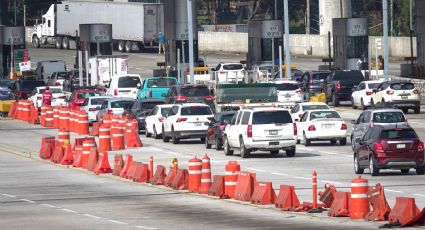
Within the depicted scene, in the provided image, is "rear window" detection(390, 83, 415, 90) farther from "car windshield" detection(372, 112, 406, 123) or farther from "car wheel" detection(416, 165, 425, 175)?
"car wheel" detection(416, 165, 425, 175)

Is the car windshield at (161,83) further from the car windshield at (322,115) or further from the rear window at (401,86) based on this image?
the car windshield at (322,115)

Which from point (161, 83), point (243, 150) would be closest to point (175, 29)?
point (161, 83)

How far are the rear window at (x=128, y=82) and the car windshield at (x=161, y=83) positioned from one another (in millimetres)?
2875

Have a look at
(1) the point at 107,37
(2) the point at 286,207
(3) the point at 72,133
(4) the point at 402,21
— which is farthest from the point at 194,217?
(4) the point at 402,21

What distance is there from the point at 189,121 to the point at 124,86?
2050 cm

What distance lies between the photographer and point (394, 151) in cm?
3512

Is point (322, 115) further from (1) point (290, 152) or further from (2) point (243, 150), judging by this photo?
(2) point (243, 150)

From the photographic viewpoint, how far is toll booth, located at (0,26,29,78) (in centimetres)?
9456

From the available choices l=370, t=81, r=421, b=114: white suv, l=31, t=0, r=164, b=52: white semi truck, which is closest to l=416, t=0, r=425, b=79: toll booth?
l=370, t=81, r=421, b=114: white suv

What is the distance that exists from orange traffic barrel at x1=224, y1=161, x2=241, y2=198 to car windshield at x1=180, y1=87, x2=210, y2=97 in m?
29.0

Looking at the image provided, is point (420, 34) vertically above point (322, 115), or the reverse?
point (420, 34)

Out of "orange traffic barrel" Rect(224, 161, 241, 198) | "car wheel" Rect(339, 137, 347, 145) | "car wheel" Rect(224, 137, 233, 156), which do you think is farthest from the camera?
"car wheel" Rect(339, 137, 347, 145)

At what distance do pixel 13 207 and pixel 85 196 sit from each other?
2.71 metres

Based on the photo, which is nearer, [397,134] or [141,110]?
[397,134]
